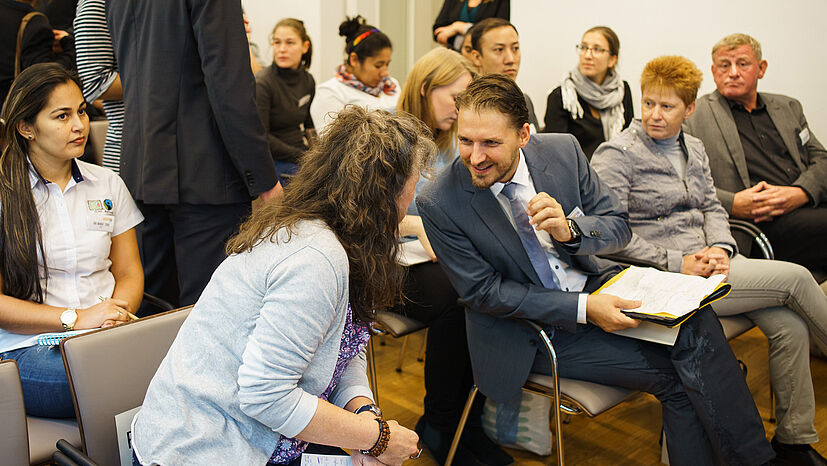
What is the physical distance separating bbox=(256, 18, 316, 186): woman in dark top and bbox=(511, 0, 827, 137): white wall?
1.75 metres

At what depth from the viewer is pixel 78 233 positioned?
1967mm

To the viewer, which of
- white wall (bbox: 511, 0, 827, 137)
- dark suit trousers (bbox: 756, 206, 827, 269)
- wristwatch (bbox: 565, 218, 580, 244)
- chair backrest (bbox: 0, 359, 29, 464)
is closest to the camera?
chair backrest (bbox: 0, 359, 29, 464)

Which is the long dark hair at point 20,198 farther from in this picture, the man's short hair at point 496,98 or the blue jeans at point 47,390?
the man's short hair at point 496,98

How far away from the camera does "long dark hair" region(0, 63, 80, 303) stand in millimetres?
1842

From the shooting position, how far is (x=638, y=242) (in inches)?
99.9

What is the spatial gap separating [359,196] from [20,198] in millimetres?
1102

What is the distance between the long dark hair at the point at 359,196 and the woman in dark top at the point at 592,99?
254cm

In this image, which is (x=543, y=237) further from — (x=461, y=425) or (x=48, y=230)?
(x=48, y=230)

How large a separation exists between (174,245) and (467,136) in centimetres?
116

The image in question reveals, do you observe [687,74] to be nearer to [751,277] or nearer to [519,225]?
[751,277]

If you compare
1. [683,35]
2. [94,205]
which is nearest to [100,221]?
[94,205]

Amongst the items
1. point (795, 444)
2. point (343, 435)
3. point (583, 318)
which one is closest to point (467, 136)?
point (583, 318)

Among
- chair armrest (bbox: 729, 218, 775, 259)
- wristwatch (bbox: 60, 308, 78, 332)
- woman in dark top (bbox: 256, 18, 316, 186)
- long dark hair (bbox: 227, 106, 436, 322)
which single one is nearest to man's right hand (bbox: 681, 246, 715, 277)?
chair armrest (bbox: 729, 218, 775, 259)

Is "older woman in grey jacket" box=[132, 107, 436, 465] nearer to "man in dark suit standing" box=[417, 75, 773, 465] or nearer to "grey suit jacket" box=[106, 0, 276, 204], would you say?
"man in dark suit standing" box=[417, 75, 773, 465]
